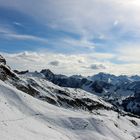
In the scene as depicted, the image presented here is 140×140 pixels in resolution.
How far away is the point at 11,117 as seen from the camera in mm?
53281

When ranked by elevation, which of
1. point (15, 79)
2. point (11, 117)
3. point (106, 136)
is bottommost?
point (106, 136)

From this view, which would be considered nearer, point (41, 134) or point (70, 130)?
point (41, 134)

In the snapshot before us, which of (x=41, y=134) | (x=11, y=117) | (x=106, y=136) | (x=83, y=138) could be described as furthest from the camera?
(x=106, y=136)

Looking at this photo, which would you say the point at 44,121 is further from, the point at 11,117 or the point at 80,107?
the point at 80,107

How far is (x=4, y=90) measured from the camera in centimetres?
7269

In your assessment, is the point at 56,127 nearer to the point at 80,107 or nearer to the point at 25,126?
the point at 25,126

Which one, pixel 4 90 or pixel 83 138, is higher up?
pixel 4 90

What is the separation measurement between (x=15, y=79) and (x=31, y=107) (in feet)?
147

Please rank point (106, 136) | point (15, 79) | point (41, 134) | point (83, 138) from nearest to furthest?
point (41, 134) → point (83, 138) → point (106, 136) → point (15, 79)

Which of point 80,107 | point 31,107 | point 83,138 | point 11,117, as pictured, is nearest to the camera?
point 11,117

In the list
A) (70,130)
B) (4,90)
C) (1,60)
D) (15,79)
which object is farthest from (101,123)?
(1,60)

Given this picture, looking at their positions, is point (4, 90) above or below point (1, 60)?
below

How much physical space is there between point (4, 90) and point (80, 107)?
189 ft

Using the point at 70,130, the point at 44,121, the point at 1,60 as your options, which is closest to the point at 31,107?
the point at 44,121
